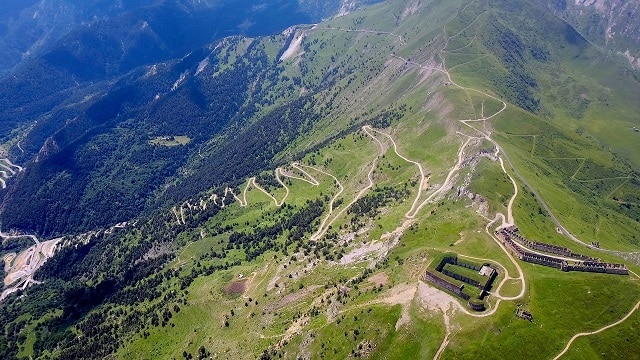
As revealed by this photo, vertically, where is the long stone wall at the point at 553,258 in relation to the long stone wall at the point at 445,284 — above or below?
below

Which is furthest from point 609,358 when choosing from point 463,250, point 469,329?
point 463,250

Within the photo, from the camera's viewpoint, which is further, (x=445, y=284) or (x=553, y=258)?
(x=553, y=258)

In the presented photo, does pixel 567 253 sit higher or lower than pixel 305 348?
higher

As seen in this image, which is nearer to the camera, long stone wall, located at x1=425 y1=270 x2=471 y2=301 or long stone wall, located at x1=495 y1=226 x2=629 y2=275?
long stone wall, located at x1=425 y1=270 x2=471 y2=301

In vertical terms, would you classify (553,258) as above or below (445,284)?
below

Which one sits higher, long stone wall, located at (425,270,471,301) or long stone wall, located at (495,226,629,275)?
long stone wall, located at (425,270,471,301)

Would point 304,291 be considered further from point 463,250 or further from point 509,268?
point 509,268

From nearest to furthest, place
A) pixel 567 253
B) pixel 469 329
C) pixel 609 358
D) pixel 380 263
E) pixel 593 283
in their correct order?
1. pixel 609 358
2. pixel 469 329
3. pixel 593 283
4. pixel 567 253
5. pixel 380 263

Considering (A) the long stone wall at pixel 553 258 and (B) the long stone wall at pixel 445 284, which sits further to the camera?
(A) the long stone wall at pixel 553 258

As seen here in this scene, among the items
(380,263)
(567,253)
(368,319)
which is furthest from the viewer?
(380,263)

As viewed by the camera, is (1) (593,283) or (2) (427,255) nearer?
(1) (593,283)

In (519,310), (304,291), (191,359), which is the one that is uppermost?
(519,310)
